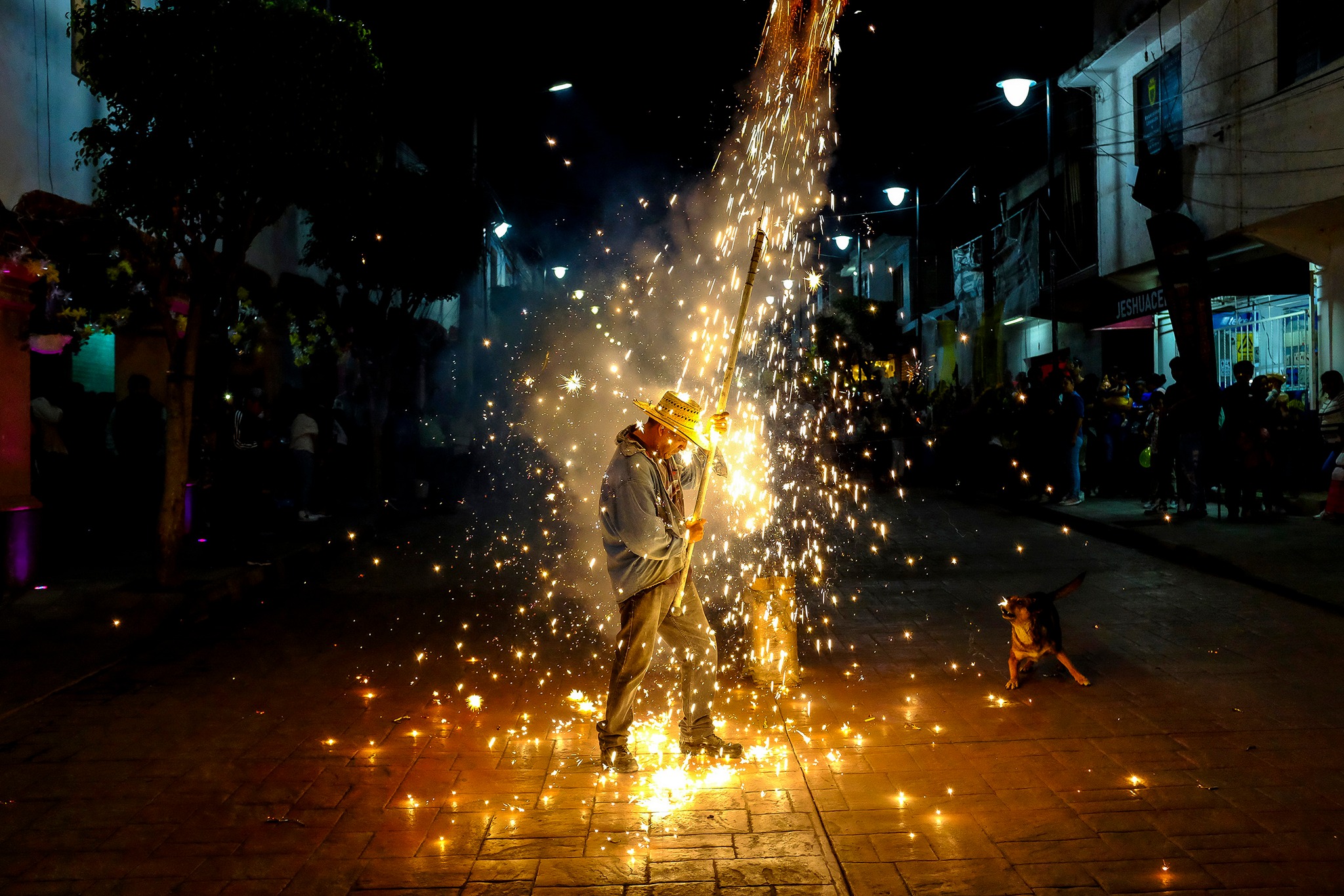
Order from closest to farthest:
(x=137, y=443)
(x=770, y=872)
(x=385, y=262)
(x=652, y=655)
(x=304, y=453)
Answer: (x=770, y=872) < (x=652, y=655) < (x=137, y=443) < (x=304, y=453) < (x=385, y=262)

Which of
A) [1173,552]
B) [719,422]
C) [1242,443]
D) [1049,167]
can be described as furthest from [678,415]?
[1049,167]

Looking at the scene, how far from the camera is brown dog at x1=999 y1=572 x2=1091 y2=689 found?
5.68 meters

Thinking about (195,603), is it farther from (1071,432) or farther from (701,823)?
(1071,432)

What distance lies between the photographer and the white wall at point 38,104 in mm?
10797

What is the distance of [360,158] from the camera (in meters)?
9.55

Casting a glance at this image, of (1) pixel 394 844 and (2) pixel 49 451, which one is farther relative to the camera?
(2) pixel 49 451

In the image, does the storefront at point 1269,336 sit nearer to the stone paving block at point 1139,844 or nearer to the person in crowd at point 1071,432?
the person in crowd at point 1071,432

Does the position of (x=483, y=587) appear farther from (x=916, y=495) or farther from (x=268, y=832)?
(x=916, y=495)

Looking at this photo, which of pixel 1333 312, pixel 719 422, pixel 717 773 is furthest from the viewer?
→ pixel 1333 312

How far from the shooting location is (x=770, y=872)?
346cm

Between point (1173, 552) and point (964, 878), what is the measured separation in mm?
8235

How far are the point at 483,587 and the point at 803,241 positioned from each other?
25.7 meters

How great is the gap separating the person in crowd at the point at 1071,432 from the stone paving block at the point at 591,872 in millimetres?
12140

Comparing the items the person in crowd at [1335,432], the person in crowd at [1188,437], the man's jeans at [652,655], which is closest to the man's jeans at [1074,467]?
the person in crowd at [1188,437]
